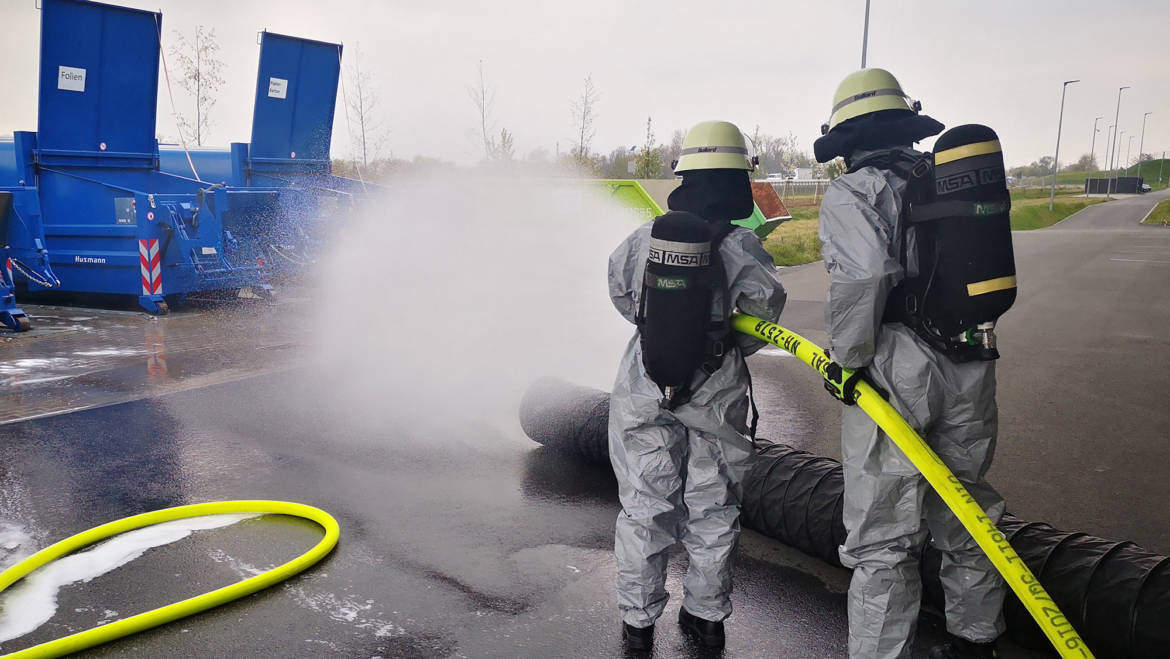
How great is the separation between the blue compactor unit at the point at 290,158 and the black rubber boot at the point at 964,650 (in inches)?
425

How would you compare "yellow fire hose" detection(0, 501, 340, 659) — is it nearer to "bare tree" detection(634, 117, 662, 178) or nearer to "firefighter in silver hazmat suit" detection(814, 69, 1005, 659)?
"firefighter in silver hazmat suit" detection(814, 69, 1005, 659)

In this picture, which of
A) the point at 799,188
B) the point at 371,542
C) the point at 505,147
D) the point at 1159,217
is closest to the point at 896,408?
the point at 371,542

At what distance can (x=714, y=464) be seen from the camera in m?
3.13

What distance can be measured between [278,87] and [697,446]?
1138 centimetres

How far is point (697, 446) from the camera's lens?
3150 mm

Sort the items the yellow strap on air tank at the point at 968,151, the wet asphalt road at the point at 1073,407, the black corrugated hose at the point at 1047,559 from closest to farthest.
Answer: the yellow strap on air tank at the point at 968,151 → the black corrugated hose at the point at 1047,559 → the wet asphalt road at the point at 1073,407

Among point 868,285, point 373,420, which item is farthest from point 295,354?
point 868,285

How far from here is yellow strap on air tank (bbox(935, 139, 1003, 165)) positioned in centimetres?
258

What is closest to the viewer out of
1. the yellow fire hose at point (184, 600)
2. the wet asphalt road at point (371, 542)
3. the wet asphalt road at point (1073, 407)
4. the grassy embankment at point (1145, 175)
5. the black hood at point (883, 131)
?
the black hood at point (883, 131)

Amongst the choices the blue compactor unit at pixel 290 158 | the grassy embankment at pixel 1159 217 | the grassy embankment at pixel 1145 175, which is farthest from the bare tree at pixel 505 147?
the grassy embankment at pixel 1145 175

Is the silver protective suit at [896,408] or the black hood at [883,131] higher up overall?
the black hood at [883,131]

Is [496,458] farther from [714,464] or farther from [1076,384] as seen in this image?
[1076,384]

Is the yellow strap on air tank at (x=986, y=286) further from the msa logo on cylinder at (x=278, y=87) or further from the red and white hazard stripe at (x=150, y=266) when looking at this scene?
the msa logo on cylinder at (x=278, y=87)

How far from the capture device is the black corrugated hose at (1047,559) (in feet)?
9.03
